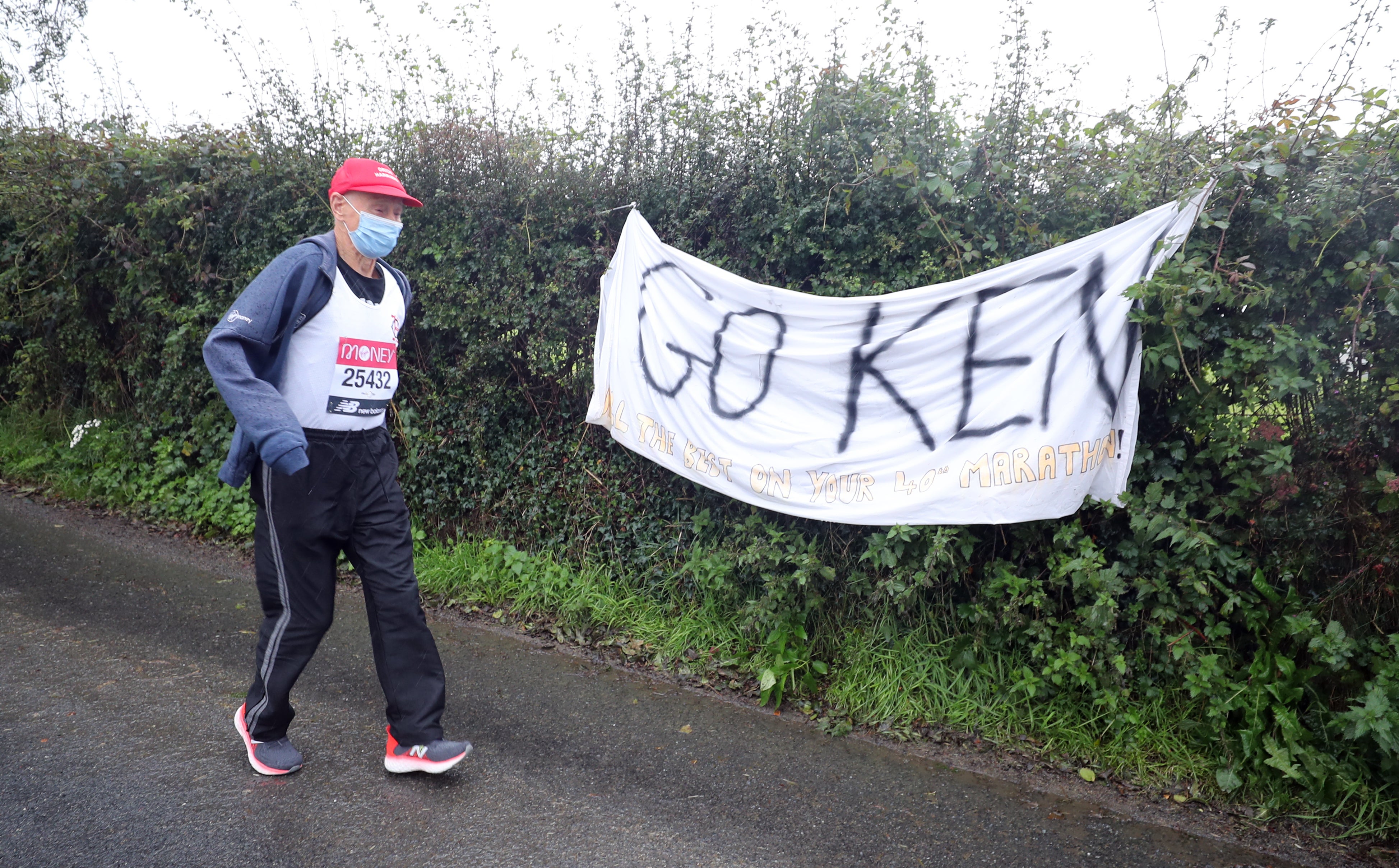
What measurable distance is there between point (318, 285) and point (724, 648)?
2416mm

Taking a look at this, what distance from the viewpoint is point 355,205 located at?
3115mm

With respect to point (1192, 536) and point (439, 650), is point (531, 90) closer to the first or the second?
point (439, 650)

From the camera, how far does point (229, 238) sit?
5.80 metres

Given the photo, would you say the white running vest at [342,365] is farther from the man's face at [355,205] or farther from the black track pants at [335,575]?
the man's face at [355,205]

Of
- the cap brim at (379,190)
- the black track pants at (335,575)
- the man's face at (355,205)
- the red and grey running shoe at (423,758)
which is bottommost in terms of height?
the red and grey running shoe at (423,758)

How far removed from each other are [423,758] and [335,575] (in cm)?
72

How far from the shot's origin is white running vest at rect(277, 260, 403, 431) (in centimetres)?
292

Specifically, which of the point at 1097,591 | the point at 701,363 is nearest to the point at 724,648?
the point at 701,363

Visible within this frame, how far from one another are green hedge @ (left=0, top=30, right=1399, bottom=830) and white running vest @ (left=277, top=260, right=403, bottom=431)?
1624 millimetres

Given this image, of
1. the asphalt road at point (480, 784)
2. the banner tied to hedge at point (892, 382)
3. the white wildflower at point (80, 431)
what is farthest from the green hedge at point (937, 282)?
the white wildflower at point (80, 431)

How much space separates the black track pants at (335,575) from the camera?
295 centimetres

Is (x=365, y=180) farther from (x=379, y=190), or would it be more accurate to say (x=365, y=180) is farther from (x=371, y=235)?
(x=371, y=235)

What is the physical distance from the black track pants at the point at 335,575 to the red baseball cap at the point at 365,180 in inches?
34.1

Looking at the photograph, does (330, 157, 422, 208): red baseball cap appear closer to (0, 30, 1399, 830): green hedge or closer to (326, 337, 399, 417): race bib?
(326, 337, 399, 417): race bib
